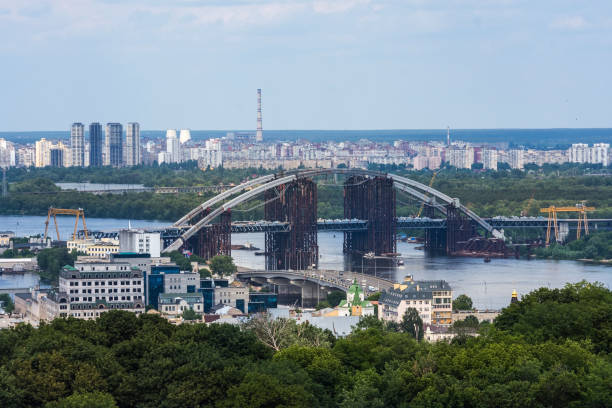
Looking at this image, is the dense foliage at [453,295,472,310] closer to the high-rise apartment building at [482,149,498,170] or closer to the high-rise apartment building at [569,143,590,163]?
the high-rise apartment building at [482,149,498,170]

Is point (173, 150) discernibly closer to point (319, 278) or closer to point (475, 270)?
point (475, 270)

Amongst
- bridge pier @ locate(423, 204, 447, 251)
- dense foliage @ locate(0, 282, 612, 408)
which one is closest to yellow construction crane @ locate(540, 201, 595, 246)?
bridge pier @ locate(423, 204, 447, 251)

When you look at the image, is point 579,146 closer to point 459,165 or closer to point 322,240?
point 459,165

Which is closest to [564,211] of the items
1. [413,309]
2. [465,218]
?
[465,218]

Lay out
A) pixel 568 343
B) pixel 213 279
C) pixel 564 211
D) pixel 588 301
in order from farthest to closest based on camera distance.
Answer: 1. pixel 564 211
2. pixel 213 279
3. pixel 588 301
4. pixel 568 343

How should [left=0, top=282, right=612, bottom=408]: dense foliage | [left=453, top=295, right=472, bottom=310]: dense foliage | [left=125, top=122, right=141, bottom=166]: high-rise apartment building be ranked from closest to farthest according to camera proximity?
[left=0, top=282, right=612, bottom=408]: dense foliage → [left=453, top=295, right=472, bottom=310]: dense foliage → [left=125, top=122, right=141, bottom=166]: high-rise apartment building

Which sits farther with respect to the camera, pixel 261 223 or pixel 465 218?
pixel 465 218

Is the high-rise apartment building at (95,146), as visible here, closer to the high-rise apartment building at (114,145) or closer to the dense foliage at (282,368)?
the high-rise apartment building at (114,145)

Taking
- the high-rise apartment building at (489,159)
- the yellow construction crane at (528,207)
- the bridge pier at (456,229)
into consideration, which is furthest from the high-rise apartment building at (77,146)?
the bridge pier at (456,229)
